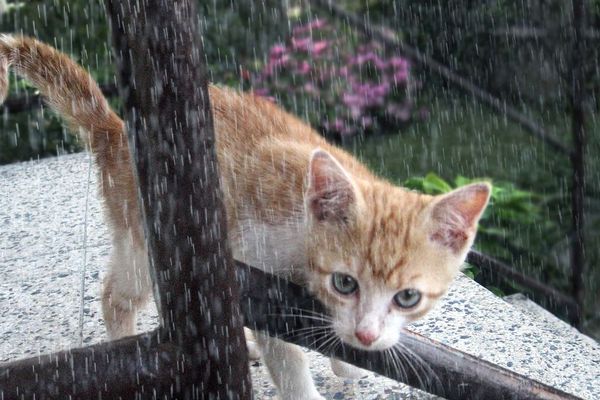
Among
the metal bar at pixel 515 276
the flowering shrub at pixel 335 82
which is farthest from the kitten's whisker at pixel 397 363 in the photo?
the flowering shrub at pixel 335 82

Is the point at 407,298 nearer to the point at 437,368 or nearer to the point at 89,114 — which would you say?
the point at 437,368

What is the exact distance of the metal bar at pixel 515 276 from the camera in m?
3.21

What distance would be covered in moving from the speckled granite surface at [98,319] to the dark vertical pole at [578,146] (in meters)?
0.32

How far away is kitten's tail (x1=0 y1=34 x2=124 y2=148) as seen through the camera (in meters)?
2.30

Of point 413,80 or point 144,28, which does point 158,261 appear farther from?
point 413,80

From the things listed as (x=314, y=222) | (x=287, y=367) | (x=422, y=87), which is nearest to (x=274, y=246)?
(x=314, y=222)

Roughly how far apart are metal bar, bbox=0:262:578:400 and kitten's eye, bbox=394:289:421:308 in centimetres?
8

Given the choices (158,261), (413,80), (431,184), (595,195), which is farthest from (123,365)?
(413,80)

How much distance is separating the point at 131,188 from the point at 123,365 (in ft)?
2.49

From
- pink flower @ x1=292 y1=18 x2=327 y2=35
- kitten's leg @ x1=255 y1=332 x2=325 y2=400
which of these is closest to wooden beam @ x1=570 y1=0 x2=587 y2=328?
kitten's leg @ x1=255 y1=332 x2=325 y2=400

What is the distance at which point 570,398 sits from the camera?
81.2 inches

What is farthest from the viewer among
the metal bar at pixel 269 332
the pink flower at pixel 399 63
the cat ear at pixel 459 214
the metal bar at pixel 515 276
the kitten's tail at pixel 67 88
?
the pink flower at pixel 399 63

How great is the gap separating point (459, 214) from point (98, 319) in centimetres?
134

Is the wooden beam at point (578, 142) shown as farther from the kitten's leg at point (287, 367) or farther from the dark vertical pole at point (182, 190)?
the dark vertical pole at point (182, 190)
